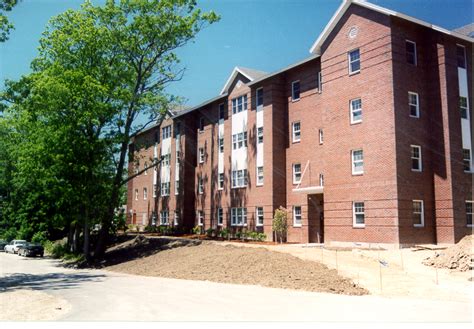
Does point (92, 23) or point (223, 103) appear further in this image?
point (223, 103)

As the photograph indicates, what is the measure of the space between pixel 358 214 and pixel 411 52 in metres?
9.86

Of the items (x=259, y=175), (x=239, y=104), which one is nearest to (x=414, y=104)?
(x=259, y=175)

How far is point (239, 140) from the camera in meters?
38.8

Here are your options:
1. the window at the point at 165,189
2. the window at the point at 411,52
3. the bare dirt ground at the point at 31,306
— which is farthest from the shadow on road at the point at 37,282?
the window at the point at 165,189

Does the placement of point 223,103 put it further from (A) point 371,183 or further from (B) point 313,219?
(A) point 371,183

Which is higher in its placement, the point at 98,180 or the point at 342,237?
the point at 98,180

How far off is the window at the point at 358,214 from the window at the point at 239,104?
14.6 m

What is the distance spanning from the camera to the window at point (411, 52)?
88.6ft

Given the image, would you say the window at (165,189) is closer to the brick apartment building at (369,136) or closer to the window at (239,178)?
the window at (239,178)

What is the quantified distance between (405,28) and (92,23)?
810 inches

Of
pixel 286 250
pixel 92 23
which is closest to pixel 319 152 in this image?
pixel 286 250

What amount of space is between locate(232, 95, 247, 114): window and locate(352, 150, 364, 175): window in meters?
13.1

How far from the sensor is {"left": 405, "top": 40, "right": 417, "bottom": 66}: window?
88.6 feet

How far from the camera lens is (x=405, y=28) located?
2675cm
